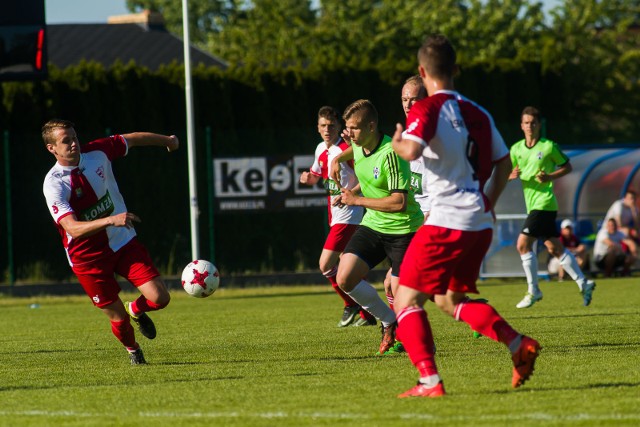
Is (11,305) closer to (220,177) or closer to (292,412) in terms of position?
(220,177)

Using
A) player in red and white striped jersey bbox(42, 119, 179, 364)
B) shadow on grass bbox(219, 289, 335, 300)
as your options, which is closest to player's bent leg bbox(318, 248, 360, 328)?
player in red and white striped jersey bbox(42, 119, 179, 364)

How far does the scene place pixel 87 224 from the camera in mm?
8930

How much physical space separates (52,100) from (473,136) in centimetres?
1676

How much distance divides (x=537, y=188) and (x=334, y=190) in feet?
12.9

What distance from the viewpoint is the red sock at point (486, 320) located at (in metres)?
7.19

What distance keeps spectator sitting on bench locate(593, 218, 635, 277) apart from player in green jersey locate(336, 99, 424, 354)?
12.0 metres

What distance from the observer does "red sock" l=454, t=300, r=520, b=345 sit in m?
7.19

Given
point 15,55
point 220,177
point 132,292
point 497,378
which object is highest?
point 15,55

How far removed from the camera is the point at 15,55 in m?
16.4

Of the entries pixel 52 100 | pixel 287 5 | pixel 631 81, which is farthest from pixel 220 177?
pixel 287 5

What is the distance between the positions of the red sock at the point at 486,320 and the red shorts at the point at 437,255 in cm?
27

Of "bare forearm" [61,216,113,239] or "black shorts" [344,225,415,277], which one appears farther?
"black shorts" [344,225,415,277]

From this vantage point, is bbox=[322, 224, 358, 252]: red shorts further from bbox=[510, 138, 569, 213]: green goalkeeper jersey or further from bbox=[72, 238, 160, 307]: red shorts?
bbox=[510, 138, 569, 213]: green goalkeeper jersey

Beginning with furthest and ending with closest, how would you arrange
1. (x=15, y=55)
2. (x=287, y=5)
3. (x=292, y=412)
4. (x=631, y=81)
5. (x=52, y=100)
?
(x=287, y=5)
(x=631, y=81)
(x=52, y=100)
(x=15, y=55)
(x=292, y=412)
